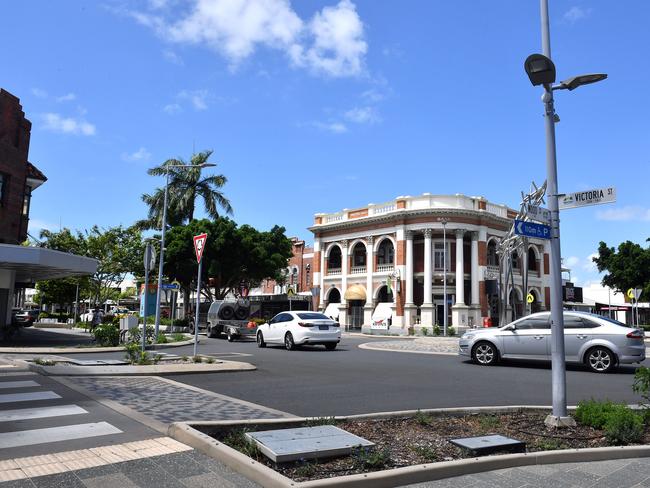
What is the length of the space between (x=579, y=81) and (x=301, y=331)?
15841mm

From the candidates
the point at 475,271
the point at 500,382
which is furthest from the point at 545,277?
the point at 500,382

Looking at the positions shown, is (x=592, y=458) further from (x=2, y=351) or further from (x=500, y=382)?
(x=2, y=351)

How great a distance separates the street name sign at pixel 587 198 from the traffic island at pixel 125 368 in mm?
8958

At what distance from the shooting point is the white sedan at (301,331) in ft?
70.9

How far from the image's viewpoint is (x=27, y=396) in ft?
28.8

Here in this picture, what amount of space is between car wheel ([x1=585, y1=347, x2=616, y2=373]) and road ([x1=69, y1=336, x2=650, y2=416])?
0.25m

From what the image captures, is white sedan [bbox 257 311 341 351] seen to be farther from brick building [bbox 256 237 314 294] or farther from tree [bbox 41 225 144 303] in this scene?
brick building [bbox 256 237 314 294]

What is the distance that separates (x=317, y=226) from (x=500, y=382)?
44.4 meters

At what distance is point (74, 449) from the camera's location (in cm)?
568

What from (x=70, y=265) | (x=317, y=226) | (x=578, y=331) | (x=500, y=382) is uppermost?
(x=317, y=226)

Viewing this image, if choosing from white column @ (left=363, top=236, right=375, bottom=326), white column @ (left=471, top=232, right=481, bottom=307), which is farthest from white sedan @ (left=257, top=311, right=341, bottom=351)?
white column @ (left=363, top=236, right=375, bottom=326)

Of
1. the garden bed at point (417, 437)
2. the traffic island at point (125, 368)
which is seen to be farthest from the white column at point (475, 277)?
the garden bed at point (417, 437)

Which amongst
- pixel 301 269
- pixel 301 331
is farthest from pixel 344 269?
pixel 301 331

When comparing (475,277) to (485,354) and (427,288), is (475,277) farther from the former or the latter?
(485,354)
